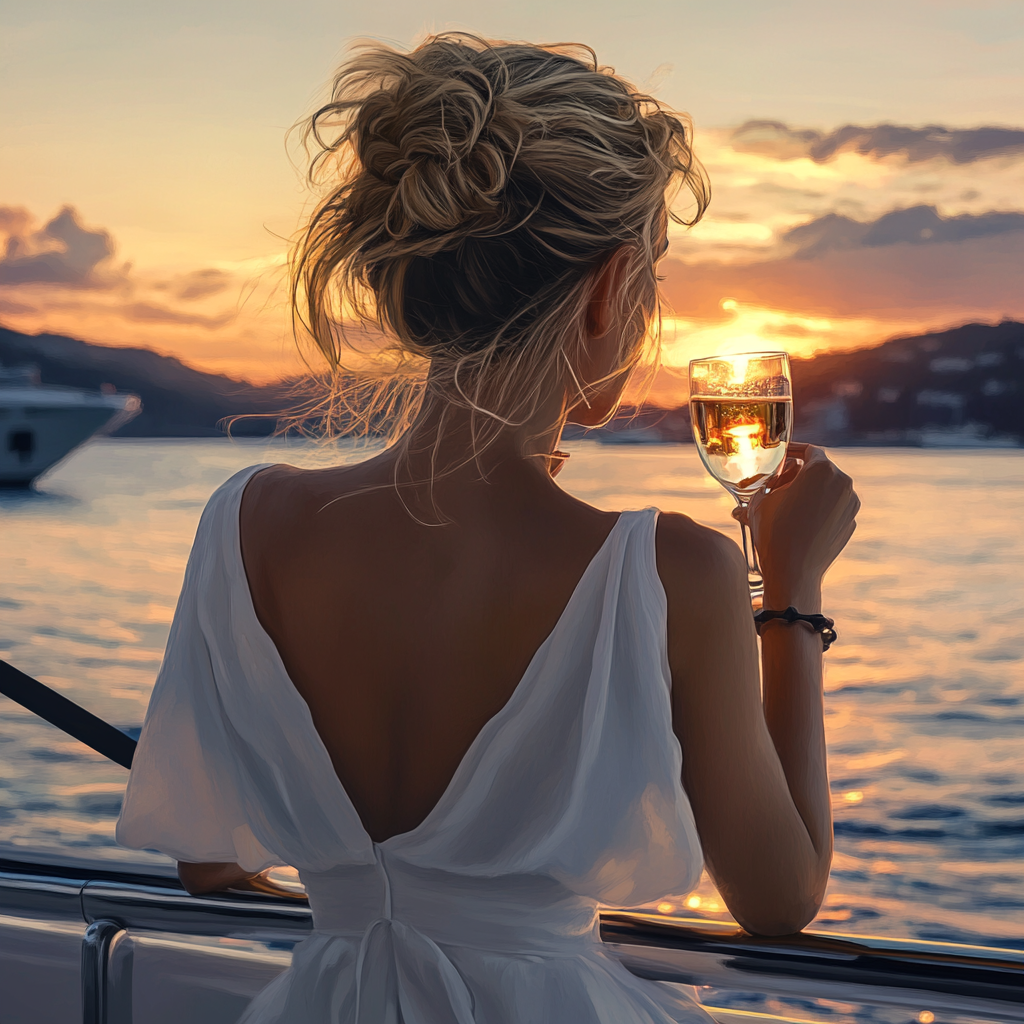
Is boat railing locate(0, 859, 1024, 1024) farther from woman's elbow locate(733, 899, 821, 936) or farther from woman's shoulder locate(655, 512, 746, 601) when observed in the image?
woman's shoulder locate(655, 512, 746, 601)

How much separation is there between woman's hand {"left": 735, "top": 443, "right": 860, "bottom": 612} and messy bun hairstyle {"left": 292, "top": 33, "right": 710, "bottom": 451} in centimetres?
20

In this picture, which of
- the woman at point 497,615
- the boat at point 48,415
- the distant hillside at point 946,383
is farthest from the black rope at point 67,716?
the boat at point 48,415

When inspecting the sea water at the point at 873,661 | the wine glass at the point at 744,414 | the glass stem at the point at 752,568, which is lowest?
the sea water at the point at 873,661

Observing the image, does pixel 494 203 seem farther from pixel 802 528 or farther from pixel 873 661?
pixel 873 661

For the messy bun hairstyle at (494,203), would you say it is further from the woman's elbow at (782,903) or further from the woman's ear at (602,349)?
the woman's elbow at (782,903)

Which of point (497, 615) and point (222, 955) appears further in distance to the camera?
point (222, 955)

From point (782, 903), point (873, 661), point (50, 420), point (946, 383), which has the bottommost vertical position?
point (873, 661)

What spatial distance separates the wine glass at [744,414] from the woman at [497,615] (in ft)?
0.35

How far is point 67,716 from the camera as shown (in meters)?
1.06

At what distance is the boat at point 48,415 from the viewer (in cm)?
2269

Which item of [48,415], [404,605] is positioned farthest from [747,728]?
[48,415]

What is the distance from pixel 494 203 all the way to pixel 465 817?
450 mm

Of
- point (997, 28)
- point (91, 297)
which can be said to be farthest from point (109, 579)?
point (997, 28)

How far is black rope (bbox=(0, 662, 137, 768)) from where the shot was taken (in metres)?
0.99
